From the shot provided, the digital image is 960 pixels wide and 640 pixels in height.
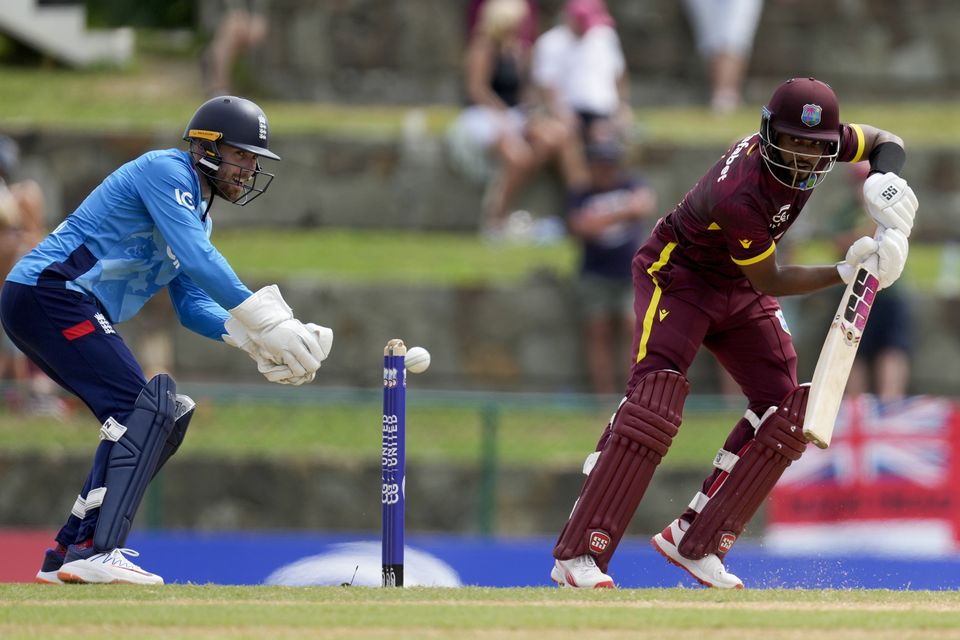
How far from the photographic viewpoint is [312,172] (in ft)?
45.5

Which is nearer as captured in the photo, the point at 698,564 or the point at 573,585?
the point at 573,585

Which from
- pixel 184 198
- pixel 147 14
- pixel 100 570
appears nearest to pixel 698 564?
pixel 100 570

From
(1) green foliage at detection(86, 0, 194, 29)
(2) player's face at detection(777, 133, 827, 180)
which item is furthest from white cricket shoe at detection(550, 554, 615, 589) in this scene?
(1) green foliage at detection(86, 0, 194, 29)

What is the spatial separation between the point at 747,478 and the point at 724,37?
8.34m

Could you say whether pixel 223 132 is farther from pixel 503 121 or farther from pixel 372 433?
pixel 503 121

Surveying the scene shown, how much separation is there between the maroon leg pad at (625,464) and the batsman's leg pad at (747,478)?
37 cm

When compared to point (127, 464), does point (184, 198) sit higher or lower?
higher

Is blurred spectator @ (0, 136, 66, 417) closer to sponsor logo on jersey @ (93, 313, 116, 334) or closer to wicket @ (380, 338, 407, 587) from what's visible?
sponsor logo on jersey @ (93, 313, 116, 334)

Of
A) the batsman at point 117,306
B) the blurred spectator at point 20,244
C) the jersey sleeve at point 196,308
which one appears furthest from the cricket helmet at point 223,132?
the blurred spectator at point 20,244

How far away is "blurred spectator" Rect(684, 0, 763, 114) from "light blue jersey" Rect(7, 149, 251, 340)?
8.72m

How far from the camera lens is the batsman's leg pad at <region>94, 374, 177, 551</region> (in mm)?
6465

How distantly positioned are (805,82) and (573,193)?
6508 mm

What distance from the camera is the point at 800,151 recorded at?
6.45 meters

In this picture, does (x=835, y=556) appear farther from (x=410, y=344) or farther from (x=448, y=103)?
(x=448, y=103)
